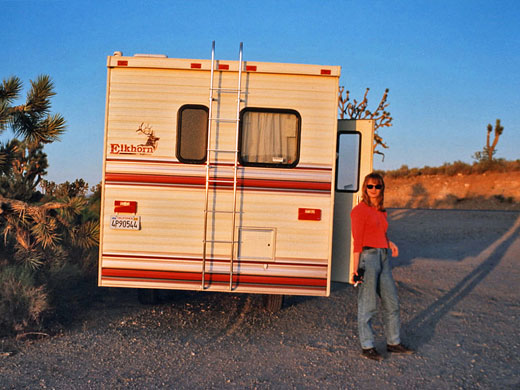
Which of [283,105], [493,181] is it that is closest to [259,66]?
[283,105]

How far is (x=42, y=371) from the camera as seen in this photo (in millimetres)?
4449

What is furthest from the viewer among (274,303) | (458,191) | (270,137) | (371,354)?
(458,191)

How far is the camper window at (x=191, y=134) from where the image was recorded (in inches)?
227

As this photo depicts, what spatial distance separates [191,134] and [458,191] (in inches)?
1196

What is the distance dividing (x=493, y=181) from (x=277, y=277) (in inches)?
1209

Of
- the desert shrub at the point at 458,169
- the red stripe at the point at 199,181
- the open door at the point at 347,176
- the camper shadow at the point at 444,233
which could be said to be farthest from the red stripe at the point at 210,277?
the desert shrub at the point at 458,169

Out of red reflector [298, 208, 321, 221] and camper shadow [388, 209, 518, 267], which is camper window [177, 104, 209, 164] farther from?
camper shadow [388, 209, 518, 267]

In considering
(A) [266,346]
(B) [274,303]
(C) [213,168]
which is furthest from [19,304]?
(B) [274,303]

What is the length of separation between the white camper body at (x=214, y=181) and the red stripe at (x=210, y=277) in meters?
0.01

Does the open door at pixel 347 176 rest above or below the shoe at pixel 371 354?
above

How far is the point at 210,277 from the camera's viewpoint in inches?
225

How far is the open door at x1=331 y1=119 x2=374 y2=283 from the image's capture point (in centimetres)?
616

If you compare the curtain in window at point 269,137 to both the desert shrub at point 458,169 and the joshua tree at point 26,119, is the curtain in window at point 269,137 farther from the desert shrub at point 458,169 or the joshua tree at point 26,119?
the desert shrub at point 458,169

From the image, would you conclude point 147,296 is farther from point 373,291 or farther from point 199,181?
point 373,291
